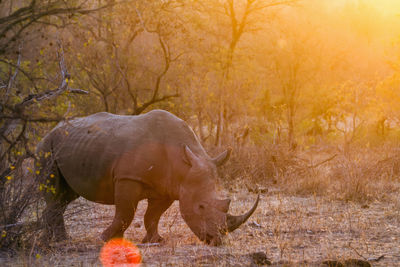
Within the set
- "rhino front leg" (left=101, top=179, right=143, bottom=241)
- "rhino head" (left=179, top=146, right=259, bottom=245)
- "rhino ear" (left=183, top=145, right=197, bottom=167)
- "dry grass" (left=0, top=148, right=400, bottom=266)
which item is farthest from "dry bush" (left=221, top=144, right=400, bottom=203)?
"rhino front leg" (left=101, top=179, right=143, bottom=241)

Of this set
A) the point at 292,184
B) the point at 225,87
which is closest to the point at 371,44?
the point at 225,87

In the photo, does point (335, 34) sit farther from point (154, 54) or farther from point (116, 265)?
point (116, 265)

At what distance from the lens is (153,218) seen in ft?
21.4

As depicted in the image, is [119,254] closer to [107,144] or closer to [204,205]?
[204,205]

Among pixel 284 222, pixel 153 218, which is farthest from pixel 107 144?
pixel 284 222

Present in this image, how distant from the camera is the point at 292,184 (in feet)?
33.1

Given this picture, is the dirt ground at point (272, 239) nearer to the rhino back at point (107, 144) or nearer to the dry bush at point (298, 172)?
the rhino back at point (107, 144)

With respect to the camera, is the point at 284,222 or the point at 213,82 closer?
the point at 284,222

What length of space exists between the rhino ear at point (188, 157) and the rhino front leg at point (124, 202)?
0.62 metres

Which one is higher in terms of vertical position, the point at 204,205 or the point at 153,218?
the point at 204,205

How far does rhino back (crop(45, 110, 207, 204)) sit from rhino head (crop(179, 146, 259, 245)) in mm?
334

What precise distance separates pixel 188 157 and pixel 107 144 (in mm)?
1102

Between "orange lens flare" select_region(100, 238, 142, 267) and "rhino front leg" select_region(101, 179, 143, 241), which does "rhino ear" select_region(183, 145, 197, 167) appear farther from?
"orange lens flare" select_region(100, 238, 142, 267)

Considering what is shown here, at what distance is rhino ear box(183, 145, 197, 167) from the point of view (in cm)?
598
